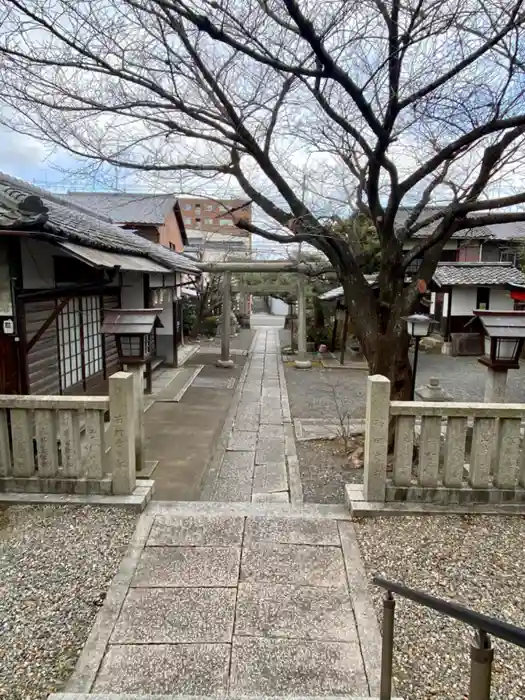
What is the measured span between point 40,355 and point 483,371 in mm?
13027

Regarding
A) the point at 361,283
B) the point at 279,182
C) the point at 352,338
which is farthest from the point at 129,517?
the point at 352,338

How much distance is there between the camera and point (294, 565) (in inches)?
138

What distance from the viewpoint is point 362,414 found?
9.03 metres

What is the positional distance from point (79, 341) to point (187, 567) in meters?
6.05

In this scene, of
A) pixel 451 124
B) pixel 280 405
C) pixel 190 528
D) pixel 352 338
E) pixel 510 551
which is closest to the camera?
pixel 510 551

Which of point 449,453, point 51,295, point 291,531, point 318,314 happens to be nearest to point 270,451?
point 291,531

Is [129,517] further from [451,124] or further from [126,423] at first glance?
[451,124]

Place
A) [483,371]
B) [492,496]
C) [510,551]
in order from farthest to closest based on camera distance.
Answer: [483,371] → [492,496] → [510,551]

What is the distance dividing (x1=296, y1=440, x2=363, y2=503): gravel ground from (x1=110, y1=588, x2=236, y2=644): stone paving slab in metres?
2.16

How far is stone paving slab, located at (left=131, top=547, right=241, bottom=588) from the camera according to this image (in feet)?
10.8

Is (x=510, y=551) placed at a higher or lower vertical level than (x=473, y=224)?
lower

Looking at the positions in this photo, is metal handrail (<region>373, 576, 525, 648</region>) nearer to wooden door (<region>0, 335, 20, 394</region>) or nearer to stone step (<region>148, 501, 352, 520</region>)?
stone step (<region>148, 501, 352, 520</region>)

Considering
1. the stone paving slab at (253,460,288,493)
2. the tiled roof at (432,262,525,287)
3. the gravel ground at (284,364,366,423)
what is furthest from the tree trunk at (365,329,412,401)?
the tiled roof at (432,262,525,287)

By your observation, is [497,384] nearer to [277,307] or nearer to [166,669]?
[166,669]
